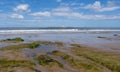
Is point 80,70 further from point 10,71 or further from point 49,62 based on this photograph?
point 10,71

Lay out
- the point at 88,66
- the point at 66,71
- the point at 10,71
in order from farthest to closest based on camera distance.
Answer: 1. the point at 88,66
2. the point at 66,71
3. the point at 10,71

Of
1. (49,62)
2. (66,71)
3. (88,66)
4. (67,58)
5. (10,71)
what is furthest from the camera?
(67,58)

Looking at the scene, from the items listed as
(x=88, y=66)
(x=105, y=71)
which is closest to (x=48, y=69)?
(x=88, y=66)

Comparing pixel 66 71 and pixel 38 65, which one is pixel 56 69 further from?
pixel 38 65

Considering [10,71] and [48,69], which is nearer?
[10,71]

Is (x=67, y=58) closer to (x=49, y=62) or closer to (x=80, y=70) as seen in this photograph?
(x=49, y=62)

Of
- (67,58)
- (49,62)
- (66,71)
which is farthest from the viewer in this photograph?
(67,58)

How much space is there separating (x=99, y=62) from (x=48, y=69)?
4017 mm

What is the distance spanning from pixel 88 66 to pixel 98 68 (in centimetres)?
71

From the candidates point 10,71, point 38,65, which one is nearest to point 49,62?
point 38,65

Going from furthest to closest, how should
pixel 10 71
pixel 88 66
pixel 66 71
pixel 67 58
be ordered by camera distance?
pixel 67 58 < pixel 88 66 < pixel 66 71 < pixel 10 71

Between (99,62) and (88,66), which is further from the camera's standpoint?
(99,62)

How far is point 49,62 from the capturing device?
13914mm

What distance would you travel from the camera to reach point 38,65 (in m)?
13.3
